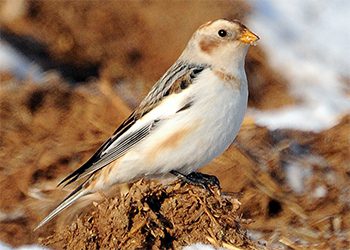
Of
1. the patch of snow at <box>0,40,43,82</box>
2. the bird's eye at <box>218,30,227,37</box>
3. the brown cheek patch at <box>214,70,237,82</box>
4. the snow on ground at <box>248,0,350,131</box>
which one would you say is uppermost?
the bird's eye at <box>218,30,227,37</box>

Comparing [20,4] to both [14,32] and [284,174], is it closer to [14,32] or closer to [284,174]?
[14,32]

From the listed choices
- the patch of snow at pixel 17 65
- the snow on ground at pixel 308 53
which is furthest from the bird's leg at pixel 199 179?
the patch of snow at pixel 17 65

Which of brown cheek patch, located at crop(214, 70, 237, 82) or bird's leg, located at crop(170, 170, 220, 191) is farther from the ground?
brown cheek patch, located at crop(214, 70, 237, 82)

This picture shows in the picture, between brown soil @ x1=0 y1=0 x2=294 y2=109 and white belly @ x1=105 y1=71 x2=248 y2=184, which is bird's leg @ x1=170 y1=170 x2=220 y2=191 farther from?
brown soil @ x1=0 y1=0 x2=294 y2=109

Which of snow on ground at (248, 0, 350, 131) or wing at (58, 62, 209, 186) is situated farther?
snow on ground at (248, 0, 350, 131)

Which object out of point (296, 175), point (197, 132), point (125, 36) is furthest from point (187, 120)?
point (125, 36)

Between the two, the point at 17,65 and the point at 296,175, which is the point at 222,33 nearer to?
the point at 296,175

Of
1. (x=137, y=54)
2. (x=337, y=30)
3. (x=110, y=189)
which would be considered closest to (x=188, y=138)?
(x=110, y=189)

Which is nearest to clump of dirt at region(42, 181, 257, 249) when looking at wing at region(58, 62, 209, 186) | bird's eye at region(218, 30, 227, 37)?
wing at region(58, 62, 209, 186)
